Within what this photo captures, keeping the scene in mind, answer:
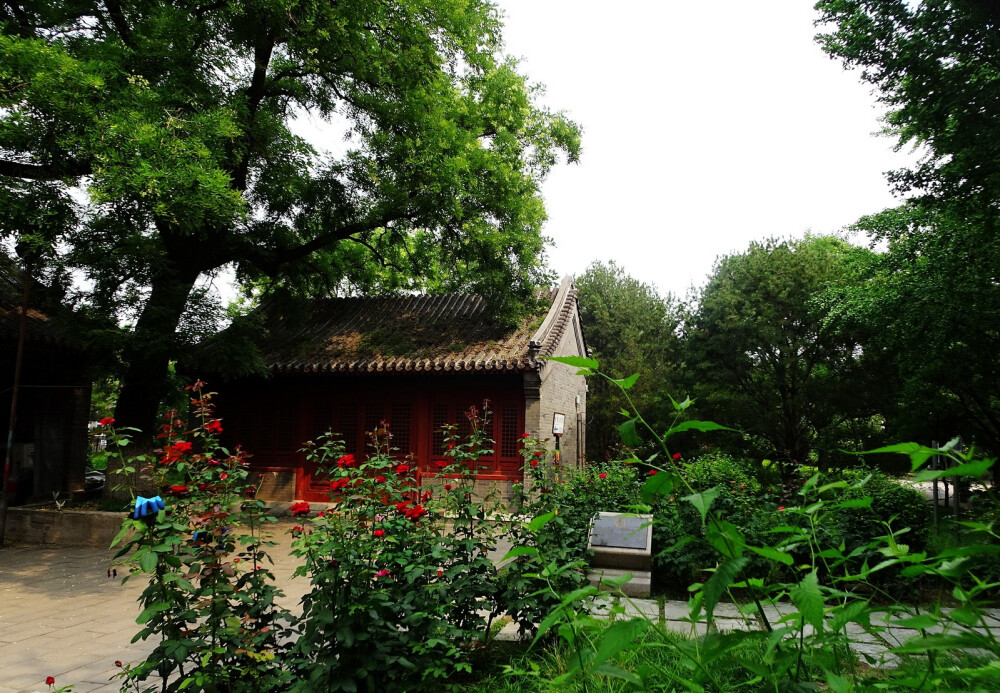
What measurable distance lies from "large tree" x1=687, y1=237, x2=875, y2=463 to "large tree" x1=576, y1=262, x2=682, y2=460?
287cm

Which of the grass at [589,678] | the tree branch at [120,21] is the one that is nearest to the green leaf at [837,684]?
the grass at [589,678]

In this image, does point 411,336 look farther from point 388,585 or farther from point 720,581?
point 720,581

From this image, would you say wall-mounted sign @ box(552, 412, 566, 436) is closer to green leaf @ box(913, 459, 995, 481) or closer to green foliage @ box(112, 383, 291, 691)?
green foliage @ box(112, 383, 291, 691)

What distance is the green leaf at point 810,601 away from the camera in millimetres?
1348

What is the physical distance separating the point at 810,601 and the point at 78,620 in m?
6.62

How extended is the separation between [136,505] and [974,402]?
1750 cm

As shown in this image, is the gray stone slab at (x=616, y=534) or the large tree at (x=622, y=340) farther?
the large tree at (x=622, y=340)

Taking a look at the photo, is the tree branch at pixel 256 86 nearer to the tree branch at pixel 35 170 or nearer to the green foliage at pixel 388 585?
the tree branch at pixel 35 170

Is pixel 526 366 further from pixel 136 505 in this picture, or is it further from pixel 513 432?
pixel 136 505

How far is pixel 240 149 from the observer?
32.9ft

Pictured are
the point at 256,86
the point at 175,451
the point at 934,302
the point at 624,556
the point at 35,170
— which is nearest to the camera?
the point at 175,451

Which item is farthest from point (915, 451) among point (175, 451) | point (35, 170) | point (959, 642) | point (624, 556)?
point (35, 170)

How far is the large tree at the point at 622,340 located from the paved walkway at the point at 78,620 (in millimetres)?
17270

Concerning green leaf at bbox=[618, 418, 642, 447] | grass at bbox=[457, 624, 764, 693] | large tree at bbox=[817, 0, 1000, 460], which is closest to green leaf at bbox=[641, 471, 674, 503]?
green leaf at bbox=[618, 418, 642, 447]
